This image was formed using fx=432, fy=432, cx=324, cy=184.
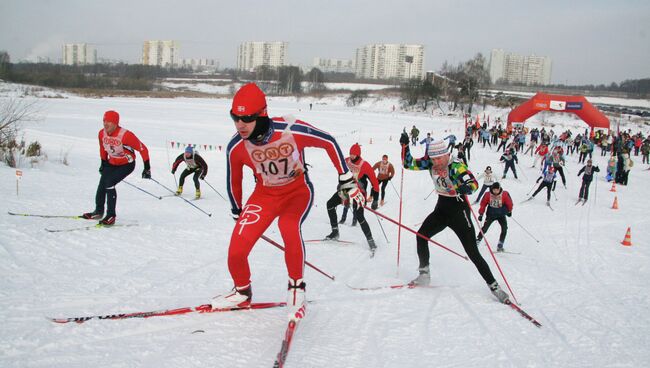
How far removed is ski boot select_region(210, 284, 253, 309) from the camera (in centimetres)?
394

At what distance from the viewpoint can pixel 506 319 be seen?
15.1 feet

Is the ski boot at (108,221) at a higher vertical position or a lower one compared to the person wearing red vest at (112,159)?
lower

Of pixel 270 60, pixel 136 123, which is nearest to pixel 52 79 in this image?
pixel 136 123

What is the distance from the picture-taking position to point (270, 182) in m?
3.93

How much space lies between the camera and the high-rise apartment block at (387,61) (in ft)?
561

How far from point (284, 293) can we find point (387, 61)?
187 metres

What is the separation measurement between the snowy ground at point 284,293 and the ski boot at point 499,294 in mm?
116

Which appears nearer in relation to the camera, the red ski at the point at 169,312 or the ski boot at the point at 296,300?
the red ski at the point at 169,312

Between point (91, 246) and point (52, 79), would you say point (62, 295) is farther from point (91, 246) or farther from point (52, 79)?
point (52, 79)

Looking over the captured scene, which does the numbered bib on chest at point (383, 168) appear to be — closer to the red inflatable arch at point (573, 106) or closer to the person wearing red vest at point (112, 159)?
the person wearing red vest at point (112, 159)

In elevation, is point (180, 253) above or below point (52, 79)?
below

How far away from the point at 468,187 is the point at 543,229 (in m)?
7.21

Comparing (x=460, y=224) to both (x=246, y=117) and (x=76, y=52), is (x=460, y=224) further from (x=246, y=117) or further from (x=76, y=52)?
(x=76, y=52)

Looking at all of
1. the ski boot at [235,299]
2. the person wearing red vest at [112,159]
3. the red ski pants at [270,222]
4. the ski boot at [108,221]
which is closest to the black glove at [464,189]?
the red ski pants at [270,222]
